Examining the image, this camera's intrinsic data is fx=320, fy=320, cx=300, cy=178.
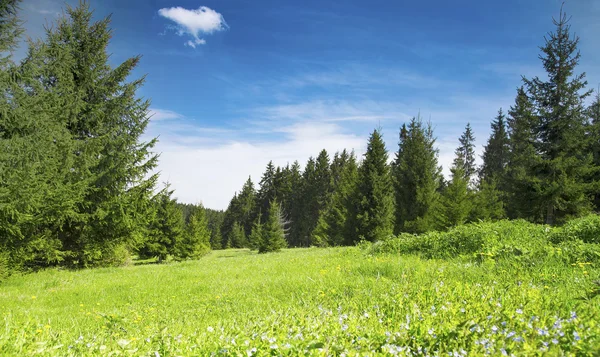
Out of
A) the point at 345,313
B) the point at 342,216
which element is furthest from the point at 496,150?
the point at 345,313

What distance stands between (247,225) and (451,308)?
67.9 meters

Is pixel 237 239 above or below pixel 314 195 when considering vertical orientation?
below

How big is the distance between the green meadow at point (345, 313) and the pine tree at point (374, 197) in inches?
577

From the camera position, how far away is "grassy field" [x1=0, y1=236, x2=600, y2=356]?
2.78 m

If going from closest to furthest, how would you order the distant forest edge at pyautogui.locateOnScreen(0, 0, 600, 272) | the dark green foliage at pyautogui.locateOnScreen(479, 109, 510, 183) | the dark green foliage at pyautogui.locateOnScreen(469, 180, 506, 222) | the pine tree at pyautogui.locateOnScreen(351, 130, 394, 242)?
the distant forest edge at pyautogui.locateOnScreen(0, 0, 600, 272), the dark green foliage at pyautogui.locateOnScreen(469, 180, 506, 222), the pine tree at pyautogui.locateOnScreen(351, 130, 394, 242), the dark green foliage at pyautogui.locateOnScreen(479, 109, 510, 183)

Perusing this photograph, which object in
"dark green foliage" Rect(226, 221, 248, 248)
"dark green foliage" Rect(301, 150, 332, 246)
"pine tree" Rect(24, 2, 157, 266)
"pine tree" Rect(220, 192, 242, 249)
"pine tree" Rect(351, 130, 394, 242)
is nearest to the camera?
"pine tree" Rect(24, 2, 157, 266)

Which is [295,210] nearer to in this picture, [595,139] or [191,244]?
[191,244]

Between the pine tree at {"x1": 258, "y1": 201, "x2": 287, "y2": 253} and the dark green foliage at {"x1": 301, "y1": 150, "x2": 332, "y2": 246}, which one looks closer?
the pine tree at {"x1": 258, "y1": 201, "x2": 287, "y2": 253}

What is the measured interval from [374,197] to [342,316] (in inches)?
854

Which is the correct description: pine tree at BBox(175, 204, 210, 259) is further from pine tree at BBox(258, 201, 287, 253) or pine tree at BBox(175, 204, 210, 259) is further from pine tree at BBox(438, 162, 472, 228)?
pine tree at BBox(438, 162, 472, 228)

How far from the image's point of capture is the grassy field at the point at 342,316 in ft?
9.11

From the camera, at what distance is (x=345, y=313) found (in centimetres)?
422

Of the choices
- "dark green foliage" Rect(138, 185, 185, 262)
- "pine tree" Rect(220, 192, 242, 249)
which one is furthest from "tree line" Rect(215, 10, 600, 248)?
"pine tree" Rect(220, 192, 242, 249)

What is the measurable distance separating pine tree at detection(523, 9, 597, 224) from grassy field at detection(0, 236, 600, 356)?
55.5 ft
